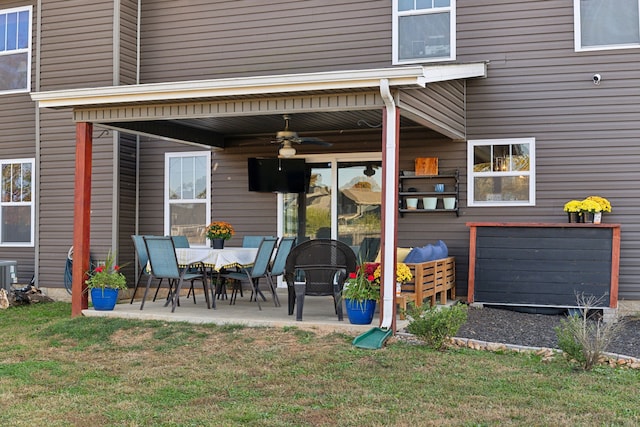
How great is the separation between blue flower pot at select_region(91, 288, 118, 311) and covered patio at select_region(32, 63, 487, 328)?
0.47 feet

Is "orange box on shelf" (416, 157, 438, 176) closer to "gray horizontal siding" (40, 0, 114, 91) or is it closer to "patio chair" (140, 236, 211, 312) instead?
"patio chair" (140, 236, 211, 312)

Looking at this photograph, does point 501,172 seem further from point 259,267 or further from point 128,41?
point 128,41

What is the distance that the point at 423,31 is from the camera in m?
8.96

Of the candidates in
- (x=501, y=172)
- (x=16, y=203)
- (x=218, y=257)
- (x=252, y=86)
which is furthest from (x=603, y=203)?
(x=16, y=203)

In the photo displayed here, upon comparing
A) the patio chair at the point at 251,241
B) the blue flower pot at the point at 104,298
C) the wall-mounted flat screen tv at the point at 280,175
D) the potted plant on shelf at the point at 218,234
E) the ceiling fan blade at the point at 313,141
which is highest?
the ceiling fan blade at the point at 313,141

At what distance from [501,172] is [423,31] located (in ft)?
6.64

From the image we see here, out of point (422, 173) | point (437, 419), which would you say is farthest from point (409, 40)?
point (437, 419)

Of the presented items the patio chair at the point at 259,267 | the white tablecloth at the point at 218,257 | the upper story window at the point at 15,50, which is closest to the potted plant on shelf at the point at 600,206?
the patio chair at the point at 259,267

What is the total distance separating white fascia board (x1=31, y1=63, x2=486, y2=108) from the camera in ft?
20.1

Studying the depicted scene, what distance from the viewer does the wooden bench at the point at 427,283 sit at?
7.09 meters

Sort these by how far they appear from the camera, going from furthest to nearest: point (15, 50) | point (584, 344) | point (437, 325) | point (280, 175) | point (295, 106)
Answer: point (15, 50), point (280, 175), point (295, 106), point (437, 325), point (584, 344)

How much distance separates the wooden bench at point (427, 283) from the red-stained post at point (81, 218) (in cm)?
340

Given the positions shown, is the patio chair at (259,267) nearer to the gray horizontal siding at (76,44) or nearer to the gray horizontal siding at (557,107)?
the gray horizontal siding at (557,107)

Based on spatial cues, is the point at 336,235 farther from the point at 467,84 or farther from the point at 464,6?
the point at 464,6
